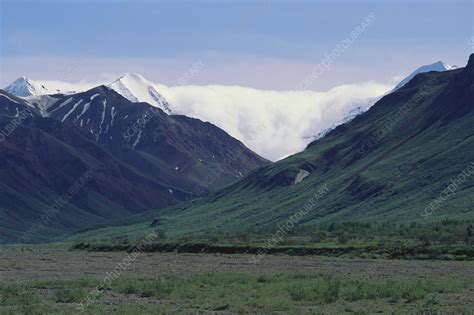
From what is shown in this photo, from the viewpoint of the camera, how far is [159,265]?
8456 centimetres

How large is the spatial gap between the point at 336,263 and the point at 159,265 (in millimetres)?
20260

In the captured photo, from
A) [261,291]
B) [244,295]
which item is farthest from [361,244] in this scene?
[244,295]

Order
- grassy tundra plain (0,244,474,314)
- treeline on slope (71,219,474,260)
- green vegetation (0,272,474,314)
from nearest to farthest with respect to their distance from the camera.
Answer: grassy tundra plain (0,244,474,314) → green vegetation (0,272,474,314) → treeline on slope (71,219,474,260)

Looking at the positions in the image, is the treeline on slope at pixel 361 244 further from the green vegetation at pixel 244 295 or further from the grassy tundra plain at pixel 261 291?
the green vegetation at pixel 244 295

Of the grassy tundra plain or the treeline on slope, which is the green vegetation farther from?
the treeline on slope

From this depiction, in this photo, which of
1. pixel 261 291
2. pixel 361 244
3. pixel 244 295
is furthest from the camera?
pixel 361 244

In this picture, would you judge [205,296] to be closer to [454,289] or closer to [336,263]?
[454,289]

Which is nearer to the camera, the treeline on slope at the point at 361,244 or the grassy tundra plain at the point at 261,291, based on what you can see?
the grassy tundra plain at the point at 261,291

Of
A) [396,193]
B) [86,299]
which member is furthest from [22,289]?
[396,193]

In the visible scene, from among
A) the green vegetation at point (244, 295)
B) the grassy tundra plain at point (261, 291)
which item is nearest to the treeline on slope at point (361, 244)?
the grassy tundra plain at point (261, 291)

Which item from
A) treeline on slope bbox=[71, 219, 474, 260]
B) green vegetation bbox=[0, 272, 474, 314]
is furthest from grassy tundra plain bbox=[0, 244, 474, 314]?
treeline on slope bbox=[71, 219, 474, 260]

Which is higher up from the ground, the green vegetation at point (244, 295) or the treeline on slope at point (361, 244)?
the treeline on slope at point (361, 244)

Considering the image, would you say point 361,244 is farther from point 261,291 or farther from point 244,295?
point 244,295

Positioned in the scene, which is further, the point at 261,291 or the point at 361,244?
the point at 361,244
